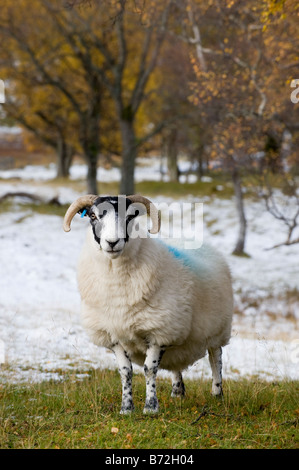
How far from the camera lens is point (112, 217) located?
16.7 ft

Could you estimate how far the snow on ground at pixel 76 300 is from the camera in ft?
27.6

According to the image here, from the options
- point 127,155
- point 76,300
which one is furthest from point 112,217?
point 127,155

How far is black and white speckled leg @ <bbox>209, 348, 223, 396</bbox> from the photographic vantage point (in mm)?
6473

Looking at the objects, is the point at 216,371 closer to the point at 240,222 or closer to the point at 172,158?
the point at 240,222

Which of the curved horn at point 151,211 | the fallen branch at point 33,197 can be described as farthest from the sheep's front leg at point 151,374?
the fallen branch at point 33,197

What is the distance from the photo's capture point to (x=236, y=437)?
176 inches

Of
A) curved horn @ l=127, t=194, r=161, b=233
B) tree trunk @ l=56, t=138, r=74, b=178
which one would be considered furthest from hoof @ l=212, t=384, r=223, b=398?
tree trunk @ l=56, t=138, r=74, b=178

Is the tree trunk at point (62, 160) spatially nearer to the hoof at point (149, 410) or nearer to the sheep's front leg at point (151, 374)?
the sheep's front leg at point (151, 374)

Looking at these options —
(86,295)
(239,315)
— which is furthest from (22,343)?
(239,315)

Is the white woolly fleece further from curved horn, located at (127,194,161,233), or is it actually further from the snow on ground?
the snow on ground

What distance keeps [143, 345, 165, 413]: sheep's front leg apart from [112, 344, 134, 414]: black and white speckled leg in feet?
0.58

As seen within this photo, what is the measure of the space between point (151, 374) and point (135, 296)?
0.81 meters
